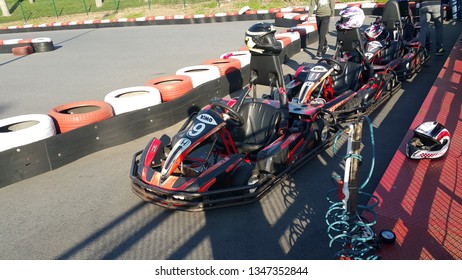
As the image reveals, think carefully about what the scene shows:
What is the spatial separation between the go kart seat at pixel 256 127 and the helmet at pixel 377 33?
3.95 meters

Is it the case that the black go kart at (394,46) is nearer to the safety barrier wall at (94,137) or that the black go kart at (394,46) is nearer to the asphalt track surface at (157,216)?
the asphalt track surface at (157,216)

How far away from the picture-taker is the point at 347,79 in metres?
5.75

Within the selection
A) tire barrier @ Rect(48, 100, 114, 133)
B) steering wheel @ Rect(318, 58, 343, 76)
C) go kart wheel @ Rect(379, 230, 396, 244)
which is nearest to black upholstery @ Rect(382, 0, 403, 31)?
steering wheel @ Rect(318, 58, 343, 76)

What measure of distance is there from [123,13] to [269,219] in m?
21.5

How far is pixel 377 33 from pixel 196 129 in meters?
4.98

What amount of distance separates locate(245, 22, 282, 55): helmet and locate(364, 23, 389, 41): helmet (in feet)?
12.3

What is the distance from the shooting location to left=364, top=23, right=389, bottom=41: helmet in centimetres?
738

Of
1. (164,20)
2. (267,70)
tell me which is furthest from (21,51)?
(267,70)

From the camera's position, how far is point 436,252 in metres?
2.61

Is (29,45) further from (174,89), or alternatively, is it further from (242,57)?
(174,89)

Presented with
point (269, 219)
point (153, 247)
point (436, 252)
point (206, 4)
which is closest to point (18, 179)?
point (153, 247)

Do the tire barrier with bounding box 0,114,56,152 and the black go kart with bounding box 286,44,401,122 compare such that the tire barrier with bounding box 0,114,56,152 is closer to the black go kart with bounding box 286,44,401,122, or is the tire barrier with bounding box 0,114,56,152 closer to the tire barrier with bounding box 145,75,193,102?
the tire barrier with bounding box 145,75,193,102

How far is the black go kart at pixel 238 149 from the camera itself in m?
3.57
